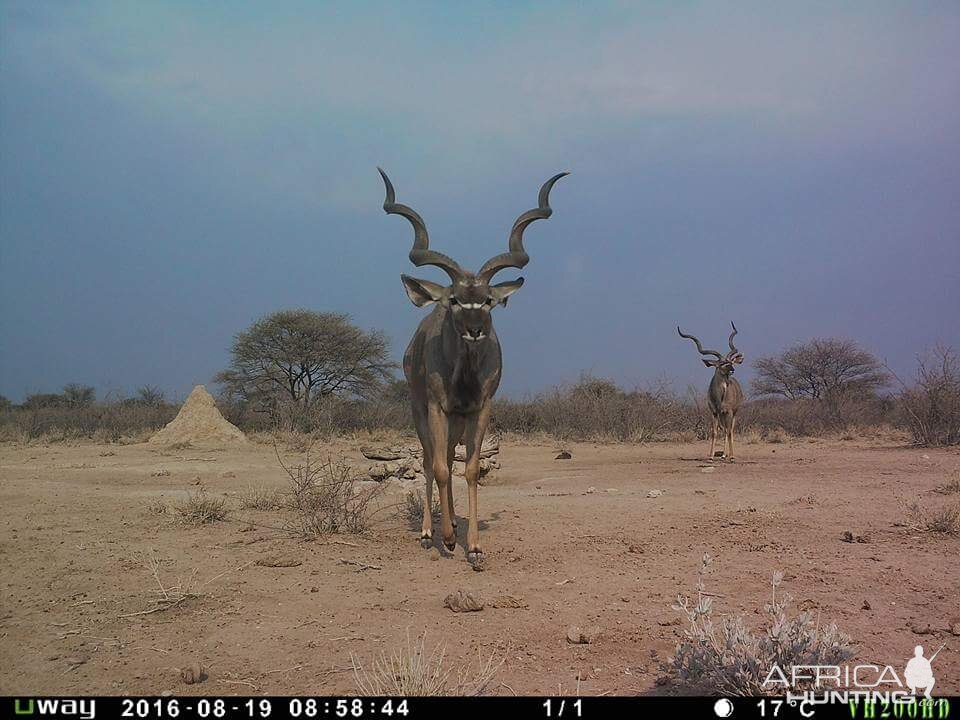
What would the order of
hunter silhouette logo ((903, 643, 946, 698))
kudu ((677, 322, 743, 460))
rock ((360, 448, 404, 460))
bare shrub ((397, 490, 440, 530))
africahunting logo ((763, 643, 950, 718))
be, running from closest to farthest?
africahunting logo ((763, 643, 950, 718)), hunter silhouette logo ((903, 643, 946, 698)), bare shrub ((397, 490, 440, 530)), rock ((360, 448, 404, 460)), kudu ((677, 322, 743, 460))

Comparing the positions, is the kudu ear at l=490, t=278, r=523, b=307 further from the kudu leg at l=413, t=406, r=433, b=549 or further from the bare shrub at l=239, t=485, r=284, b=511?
the bare shrub at l=239, t=485, r=284, b=511

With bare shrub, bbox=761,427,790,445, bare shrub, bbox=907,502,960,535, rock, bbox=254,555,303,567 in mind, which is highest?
bare shrub, bbox=761,427,790,445

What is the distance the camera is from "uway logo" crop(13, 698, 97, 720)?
2.70m

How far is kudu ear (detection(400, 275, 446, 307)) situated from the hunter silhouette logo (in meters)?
3.96

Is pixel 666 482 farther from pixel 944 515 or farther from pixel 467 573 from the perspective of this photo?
pixel 467 573

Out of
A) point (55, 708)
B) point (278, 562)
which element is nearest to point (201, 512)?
point (278, 562)

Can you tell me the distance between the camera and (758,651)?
2.80 metres

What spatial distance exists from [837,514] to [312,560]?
5035 mm

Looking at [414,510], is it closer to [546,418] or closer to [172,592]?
[172,592]

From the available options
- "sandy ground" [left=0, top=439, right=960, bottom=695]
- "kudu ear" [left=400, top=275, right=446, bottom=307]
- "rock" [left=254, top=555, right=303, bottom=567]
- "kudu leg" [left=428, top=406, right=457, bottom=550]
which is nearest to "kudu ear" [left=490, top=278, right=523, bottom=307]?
"kudu ear" [left=400, top=275, right=446, bottom=307]

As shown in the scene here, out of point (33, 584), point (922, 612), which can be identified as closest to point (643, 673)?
point (922, 612)

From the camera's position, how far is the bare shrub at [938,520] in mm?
5648

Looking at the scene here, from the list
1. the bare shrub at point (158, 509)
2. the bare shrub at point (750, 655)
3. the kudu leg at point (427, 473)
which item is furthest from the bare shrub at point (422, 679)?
the bare shrub at point (158, 509)

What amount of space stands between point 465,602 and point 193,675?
5.18ft
